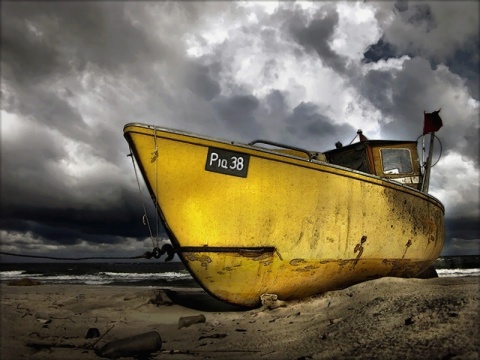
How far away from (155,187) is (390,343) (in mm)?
2868

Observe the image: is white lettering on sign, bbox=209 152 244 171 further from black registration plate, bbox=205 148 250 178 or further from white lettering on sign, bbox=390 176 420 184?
white lettering on sign, bbox=390 176 420 184

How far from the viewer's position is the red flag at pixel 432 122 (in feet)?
23.5

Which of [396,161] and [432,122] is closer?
[396,161]

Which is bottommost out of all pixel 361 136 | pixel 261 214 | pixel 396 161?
pixel 261 214

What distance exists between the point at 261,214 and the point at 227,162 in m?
0.80

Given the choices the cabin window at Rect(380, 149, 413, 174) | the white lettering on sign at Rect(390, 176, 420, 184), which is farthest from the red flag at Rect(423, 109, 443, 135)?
the white lettering on sign at Rect(390, 176, 420, 184)

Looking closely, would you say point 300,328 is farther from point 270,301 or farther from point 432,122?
point 432,122

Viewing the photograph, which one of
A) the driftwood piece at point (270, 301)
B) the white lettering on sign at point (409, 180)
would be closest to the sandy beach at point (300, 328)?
the driftwood piece at point (270, 301)

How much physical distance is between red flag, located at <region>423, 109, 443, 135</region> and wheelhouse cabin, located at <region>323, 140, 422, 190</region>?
2.22ft

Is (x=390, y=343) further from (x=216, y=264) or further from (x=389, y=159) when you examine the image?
(x=389, y=159)

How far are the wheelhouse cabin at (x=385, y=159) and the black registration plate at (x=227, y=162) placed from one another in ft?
11.7

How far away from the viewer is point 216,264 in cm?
380

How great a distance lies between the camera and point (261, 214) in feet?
12.8

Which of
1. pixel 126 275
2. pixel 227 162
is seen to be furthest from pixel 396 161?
pixel 126 275
